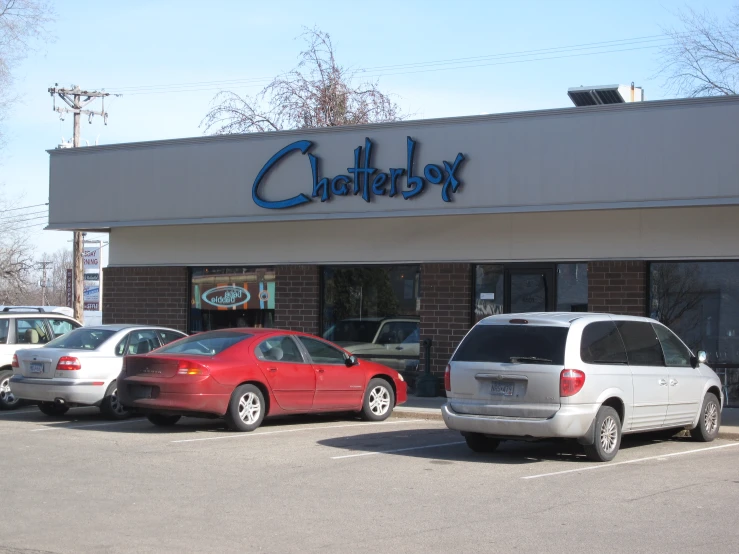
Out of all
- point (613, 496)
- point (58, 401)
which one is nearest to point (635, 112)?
point (613, 496)

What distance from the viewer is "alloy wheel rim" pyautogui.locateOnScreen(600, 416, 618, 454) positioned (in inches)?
431

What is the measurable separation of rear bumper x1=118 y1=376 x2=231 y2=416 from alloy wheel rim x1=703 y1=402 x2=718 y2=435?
6.46 metres

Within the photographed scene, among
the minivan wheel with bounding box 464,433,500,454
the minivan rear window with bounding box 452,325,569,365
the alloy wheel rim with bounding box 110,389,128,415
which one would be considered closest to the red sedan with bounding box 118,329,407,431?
the alloy wheel rim with bounding box 110,389,128,415

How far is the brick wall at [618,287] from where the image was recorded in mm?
17031

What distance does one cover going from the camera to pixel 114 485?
30.6 ft

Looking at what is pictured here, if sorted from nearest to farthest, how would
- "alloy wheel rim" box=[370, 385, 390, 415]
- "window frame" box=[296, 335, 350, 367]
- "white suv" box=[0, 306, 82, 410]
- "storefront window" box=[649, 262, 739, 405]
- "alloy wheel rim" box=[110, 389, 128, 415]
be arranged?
"window frame" box=[296, 335, 350, 367] → "alloy wheel rim" box=[110, 389, 128, 415] → "alloy wheel rim" box=[370, 385, 390, 415] → "white suv" box=[0, 306, 82, 410] → "storefront window" box=[649, 262, 739, 405]

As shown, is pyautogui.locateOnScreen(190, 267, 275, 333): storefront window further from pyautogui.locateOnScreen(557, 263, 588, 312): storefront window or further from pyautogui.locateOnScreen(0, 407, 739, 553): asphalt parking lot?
pyautogui.locateOnScreen(0, 407, 739, 553): asphalt parking lot

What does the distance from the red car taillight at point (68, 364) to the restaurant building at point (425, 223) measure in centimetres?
606

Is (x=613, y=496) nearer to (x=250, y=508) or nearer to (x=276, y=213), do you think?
(x=250, y=508)

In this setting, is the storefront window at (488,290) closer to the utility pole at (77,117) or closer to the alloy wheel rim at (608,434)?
the alloy wheel rim at (608,434)

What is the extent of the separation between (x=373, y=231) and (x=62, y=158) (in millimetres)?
7615

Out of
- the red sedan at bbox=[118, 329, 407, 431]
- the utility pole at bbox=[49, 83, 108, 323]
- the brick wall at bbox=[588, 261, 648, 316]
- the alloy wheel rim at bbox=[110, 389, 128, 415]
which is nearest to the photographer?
the red sedan at bbox=[118, 329, 407, 431]

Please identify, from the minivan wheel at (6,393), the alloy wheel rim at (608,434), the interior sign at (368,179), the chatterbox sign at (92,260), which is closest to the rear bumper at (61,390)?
the minivan wheel at (6,393)

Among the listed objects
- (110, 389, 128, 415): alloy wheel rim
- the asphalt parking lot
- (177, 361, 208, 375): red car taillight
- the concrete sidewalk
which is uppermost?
(177, 361, 208, 375): red car taillight
